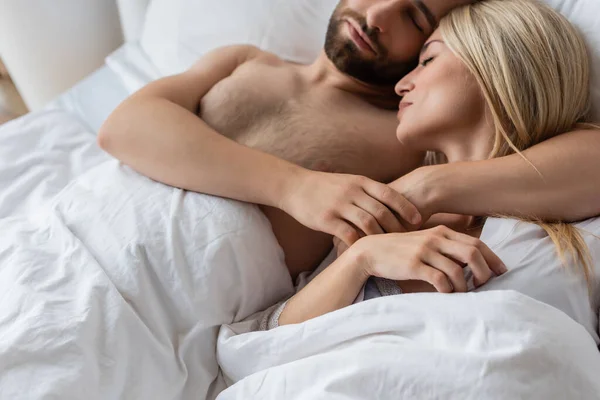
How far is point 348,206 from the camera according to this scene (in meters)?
0.81

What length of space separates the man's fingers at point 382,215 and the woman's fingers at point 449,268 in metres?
0.11

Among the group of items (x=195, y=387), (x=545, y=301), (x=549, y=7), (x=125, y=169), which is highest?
(x=549, y=7)

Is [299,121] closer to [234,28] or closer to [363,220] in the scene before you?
[363,220]

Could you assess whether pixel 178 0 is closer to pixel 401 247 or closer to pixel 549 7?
pixel 549 7

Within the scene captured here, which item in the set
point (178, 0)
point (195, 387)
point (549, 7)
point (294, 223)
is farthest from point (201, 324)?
point (178, 0)

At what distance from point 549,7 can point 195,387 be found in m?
0.82

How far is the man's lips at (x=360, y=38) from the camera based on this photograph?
3.47 feet

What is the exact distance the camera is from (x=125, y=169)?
998 millimetres

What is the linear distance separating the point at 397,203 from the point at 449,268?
0.14 meters

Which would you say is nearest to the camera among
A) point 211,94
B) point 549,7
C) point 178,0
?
point 549,7

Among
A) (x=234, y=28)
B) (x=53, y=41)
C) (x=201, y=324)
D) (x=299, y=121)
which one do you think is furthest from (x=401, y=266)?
(x=53, y=41)

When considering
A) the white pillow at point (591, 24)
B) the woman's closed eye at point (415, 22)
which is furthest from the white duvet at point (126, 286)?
the white pillow at point (591, 24)

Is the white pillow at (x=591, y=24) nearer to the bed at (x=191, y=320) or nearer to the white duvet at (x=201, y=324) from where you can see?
the bed at (x=191, y=320)

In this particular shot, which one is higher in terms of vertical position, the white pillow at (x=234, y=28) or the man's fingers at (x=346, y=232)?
the white pillow at (x=234, y=28)
